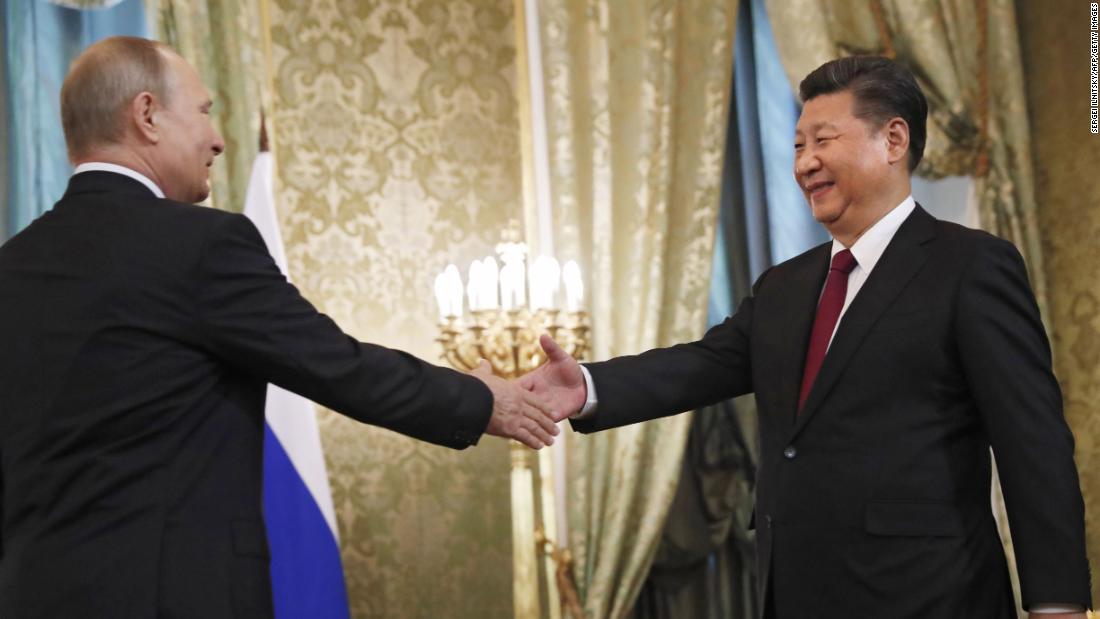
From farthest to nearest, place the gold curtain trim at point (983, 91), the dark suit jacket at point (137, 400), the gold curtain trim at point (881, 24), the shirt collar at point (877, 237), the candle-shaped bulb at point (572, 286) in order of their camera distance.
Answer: the gold curtain trim at point (881, 24)
the gold curtain trim at point (983, 91)
the candle-shaped bulb at point (572, 286)
the shirt collar at point (877, 237)
the dark suit jacket at point (137, 400)

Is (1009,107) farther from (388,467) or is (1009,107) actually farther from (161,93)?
(161,93)

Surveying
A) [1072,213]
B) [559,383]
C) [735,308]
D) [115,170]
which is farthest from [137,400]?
[1072,213]

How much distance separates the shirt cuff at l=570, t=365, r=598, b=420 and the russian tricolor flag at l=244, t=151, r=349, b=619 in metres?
1.19

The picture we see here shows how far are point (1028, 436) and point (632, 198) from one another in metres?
2.71

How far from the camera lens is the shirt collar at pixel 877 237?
8.63 feet

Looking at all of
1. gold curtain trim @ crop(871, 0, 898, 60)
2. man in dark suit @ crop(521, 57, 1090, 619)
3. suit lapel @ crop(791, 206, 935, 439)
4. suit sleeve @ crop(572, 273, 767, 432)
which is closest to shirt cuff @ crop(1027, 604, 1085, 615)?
man in dark suit @ crop(521, 57, 1090, 619)

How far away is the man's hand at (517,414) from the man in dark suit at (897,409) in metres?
0.52

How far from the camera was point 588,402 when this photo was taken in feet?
9.78

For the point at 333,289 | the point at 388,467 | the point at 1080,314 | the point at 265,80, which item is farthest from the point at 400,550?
the point at 1080,314

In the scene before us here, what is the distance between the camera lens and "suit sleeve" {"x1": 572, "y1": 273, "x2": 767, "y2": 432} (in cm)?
297

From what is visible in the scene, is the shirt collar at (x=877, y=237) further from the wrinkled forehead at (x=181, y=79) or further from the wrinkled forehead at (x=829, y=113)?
the wrinkled forehead at (x=181, y=79)

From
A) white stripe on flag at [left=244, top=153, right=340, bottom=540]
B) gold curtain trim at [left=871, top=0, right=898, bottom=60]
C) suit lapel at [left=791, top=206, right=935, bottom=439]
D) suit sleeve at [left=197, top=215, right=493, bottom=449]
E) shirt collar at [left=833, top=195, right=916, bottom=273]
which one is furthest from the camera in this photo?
gold curtain trim at [left=871, top=0, right=898, bottom=60]

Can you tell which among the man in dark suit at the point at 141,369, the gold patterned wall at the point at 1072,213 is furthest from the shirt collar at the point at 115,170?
the gold patterned wall at the point at 1072,213

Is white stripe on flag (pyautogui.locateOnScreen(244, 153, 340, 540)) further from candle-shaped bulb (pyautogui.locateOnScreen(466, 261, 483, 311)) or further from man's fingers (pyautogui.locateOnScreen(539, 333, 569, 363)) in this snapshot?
man's fingers (pyautogui.locateOnScreen(539, 333, 569, 363))
